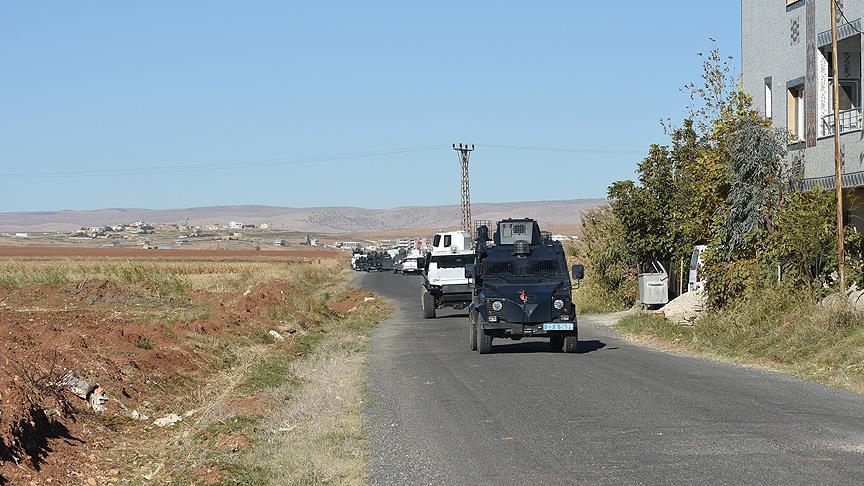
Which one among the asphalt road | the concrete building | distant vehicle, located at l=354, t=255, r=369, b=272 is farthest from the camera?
distant vehicle, located at l=354, t=255, r=369, b=272

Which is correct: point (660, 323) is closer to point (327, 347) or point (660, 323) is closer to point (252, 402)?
point (327, 347)

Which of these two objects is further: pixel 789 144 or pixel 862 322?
pixel 789 144

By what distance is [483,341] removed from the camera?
23766 millimetres

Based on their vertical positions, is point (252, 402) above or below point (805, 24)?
below

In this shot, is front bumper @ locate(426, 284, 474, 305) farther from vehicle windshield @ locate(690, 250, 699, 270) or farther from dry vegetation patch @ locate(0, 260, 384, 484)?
vehicle windshield @ locate(690, 250, 699, 270)

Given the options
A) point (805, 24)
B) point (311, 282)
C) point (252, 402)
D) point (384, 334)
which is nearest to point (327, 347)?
point (384, 334)

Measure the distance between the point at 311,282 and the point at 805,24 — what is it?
50485 millimetres

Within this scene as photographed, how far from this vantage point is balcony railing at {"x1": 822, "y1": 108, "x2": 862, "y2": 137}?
27.8 m

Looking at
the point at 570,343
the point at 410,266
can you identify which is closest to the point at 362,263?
the point at 410,266

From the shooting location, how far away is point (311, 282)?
76062 mm

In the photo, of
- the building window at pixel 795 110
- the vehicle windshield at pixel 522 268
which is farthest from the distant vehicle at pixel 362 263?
the vehicle windshield at pixel 522 268

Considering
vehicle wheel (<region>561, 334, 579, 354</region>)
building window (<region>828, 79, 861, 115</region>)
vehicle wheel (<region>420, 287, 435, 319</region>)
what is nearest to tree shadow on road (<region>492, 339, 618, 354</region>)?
vehicle wheel (<region>561, 334, 579, 354</region>)

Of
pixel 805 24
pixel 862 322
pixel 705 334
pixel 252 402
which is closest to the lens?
pixel 252 402

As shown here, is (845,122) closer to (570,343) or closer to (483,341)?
(570,343)
